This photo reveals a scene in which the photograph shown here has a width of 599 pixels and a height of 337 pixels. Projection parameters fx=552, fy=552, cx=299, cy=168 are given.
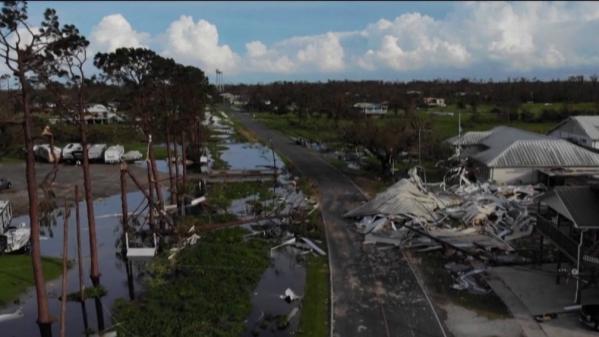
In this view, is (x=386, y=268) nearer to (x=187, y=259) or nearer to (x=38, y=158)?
(x=187, y=259)

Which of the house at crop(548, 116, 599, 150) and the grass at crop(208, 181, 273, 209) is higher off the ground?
the house at crop(548, 116, 599, 150)

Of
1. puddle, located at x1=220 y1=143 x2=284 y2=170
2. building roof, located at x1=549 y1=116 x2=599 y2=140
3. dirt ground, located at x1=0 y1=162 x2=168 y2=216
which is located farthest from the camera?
puddle, located at x1=220 y1=143 x2=284 y2=170

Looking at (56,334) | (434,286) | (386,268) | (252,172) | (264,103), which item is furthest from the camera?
(264,103)

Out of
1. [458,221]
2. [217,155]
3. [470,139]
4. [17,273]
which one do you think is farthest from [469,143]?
[17,273]

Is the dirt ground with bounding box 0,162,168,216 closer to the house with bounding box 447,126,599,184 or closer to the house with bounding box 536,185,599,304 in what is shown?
the house with bounding box 447,126,599,184

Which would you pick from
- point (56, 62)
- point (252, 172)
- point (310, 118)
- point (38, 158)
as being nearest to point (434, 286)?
point (56, 62)

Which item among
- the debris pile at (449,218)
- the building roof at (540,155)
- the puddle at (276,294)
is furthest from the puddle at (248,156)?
the puddle at (276,294)

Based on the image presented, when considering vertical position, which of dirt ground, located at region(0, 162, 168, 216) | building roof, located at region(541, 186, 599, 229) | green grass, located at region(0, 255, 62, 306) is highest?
building roof, located at region(541, 186, 599, 229)

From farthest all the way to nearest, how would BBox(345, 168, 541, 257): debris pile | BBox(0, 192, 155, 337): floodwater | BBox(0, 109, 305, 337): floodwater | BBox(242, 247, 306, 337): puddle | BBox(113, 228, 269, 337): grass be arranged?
BBox(345, 168, 541, 257): debris pile, BBox(0, 192, 155, 337): floodwater, BBox(0, 109, 305, 337): floodwater, BBox(242, 247, 306, 337): puddle, BBox(113, 228, 269, 337): grass

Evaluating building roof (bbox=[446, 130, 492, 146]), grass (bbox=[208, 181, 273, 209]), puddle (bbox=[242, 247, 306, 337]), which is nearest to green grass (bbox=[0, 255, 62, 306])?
puddle (bbox=[242, 247, 306, 337])
